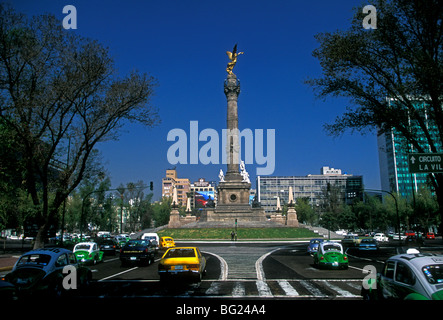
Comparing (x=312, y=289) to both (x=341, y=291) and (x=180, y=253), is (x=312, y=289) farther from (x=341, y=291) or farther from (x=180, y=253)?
(x=180, y=253)

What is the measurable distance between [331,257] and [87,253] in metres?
13.8

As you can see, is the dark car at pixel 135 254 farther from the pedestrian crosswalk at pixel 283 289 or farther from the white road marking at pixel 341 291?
the white road marking at pixel 341 291

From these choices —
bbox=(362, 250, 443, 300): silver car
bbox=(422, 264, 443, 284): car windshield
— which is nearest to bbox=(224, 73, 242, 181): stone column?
bbox=(362, 250, 443, 300): silver car

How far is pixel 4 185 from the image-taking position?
28.2 metres

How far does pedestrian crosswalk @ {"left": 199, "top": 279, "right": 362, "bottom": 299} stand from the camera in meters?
11.0

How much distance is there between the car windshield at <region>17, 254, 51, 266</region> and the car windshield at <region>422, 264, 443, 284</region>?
989 cm

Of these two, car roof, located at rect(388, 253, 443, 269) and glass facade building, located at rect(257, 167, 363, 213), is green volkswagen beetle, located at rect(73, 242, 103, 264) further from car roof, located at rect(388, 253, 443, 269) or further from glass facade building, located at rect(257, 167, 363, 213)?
glass facade building, located at rect(257, 167, 363, 213)

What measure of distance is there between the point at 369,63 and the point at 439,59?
12.2 ft

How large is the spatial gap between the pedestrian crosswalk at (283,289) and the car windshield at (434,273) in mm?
4214

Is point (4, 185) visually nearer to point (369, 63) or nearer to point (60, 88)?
point (60, 88)

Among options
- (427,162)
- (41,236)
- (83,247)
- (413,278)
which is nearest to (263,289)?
(413,278)

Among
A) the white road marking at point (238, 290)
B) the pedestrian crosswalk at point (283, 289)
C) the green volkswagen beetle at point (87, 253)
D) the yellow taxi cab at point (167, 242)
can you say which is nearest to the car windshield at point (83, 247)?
the green volkswagen beetle at point (87, 253)

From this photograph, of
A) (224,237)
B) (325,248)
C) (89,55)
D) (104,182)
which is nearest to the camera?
(325,248)
